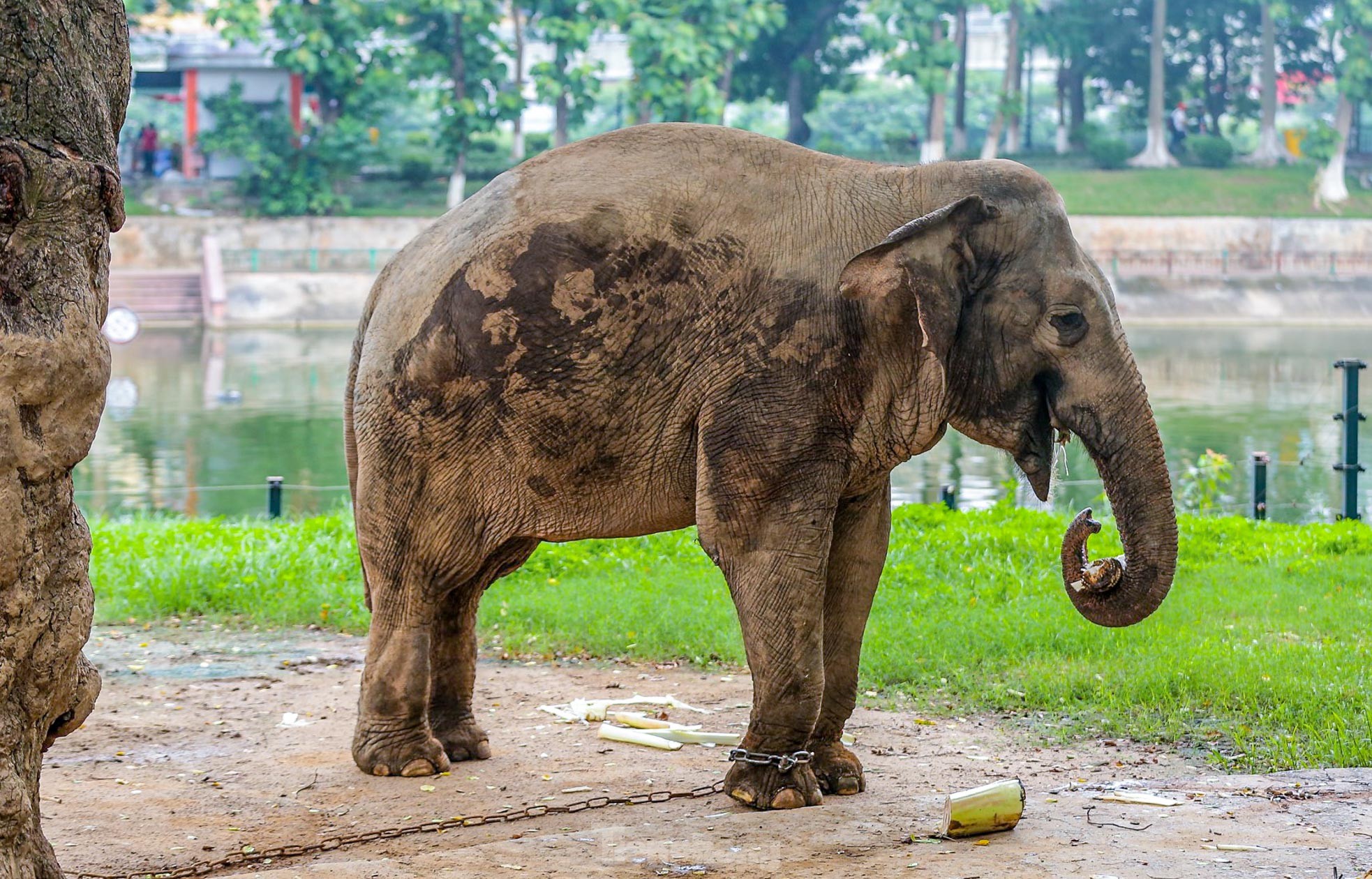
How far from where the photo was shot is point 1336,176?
48656 mm

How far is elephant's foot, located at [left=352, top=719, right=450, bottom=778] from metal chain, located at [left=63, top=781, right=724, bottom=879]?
1.93 feet

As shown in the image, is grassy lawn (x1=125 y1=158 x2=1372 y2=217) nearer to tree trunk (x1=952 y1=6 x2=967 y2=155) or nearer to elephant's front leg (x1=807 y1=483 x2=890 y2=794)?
tree trunk (x1=952 y1=6 x2=967 y2=155)

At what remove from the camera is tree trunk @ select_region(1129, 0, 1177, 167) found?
161 feet

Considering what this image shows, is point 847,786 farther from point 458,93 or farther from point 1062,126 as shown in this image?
point 1062,126

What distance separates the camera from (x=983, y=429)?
5.55m

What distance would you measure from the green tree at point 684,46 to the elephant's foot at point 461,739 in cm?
3689

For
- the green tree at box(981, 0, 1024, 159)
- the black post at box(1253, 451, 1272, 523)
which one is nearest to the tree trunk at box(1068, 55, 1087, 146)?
the green tree at box(981, 0, 1024, 159)

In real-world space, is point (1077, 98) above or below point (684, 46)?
above

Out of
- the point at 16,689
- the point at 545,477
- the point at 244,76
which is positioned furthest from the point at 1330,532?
the point at 244,76

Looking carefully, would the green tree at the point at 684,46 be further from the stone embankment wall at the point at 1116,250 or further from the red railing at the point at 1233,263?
the red railing at the point at 1233,263

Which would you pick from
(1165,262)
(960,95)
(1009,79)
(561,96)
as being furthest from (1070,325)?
(960,95)

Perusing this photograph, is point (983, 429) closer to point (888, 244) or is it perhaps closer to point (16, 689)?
point (888, 244)

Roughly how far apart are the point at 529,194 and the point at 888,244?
52.4 inches

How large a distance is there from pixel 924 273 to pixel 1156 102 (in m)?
47.4
